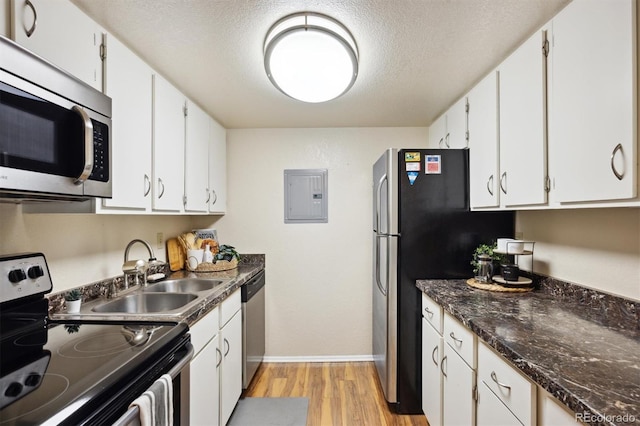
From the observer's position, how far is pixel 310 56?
153 cm

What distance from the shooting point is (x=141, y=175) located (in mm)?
1596

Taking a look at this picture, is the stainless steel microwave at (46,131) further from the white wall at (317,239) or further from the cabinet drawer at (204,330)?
the white wall at (317,239)

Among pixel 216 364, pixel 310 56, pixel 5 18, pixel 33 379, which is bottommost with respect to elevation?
pixel 216 364

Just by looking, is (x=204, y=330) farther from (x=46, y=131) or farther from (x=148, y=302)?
(x=46, y=131)

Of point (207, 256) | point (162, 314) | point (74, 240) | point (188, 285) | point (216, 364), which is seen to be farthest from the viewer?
point (207, 256)

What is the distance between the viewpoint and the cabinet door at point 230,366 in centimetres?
186

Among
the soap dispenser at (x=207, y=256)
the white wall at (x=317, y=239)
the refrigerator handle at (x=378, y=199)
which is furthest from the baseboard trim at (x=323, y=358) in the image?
the refrigerator handle at (x=378, y=199)

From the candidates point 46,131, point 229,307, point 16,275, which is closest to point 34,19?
point 46,131

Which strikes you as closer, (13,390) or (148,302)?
(13,390)

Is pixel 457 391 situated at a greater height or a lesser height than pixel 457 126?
lesser

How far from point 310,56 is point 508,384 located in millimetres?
1663

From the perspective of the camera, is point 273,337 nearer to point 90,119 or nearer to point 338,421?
point 338,421

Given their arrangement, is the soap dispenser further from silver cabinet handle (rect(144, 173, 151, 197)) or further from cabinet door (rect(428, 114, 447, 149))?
cabinet door (rect(428, 114, 447, 149))

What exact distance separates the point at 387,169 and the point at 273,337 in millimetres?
2008
